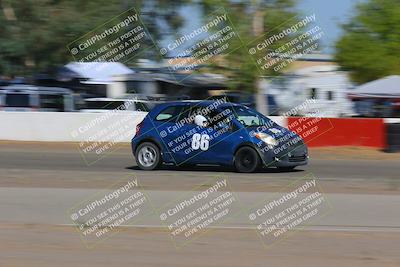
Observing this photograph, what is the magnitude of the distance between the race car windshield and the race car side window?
1.17 m

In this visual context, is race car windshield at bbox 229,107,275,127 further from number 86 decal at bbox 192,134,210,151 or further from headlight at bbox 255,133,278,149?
number 86 decal at bbox 192,134,210,151

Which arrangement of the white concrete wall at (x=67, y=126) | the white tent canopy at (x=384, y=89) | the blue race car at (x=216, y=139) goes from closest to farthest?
the blue race car at (x=216, y=139) → the white concrete wall at (x=67, y=126) → the white tent canopy at (x=384, y=89)

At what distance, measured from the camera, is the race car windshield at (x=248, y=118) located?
16.2 m

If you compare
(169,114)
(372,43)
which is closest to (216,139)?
(169,114)

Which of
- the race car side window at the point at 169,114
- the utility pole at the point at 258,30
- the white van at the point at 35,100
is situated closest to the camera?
the race car side window at the point at 169,114

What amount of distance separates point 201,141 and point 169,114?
0.96m

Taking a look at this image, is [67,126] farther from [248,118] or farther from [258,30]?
[248,118]

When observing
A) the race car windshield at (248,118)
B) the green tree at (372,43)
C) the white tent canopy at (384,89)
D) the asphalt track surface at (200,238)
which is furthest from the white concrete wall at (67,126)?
the green tree at (372,43)

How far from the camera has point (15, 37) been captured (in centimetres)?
3675

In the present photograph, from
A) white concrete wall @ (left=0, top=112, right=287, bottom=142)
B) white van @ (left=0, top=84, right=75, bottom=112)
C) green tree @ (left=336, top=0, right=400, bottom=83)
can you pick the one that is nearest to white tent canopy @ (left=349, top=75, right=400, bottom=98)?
green tree @ (left=336, top=0, right=400, bottom=83)

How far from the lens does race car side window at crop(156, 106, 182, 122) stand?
16.6 metres

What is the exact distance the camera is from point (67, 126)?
26094mm

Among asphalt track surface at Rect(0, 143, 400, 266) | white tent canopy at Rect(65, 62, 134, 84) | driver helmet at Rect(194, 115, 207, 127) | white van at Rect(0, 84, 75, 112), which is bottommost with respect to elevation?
asphalt track surface at Rect(0, 143, 400, 266)

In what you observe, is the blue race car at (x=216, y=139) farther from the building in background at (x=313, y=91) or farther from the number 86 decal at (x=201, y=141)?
the building in background at (x=313, y=91)
